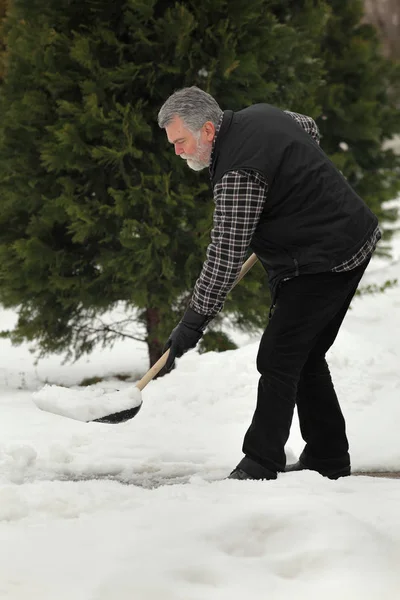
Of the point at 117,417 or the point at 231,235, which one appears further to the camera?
the point at 117,417

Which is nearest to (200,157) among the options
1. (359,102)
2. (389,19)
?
(359,102)

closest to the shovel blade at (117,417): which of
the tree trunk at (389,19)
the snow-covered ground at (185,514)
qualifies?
the snow-covered ground at (185,514)

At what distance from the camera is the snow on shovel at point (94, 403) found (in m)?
3.61

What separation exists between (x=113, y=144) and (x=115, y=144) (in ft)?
0.13

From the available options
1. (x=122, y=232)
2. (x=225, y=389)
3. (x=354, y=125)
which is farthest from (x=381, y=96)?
(x=225, y=389)

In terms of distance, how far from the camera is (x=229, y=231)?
10.8ft

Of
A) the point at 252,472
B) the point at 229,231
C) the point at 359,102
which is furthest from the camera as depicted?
the point at 359,102

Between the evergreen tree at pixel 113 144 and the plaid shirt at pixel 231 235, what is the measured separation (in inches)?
113

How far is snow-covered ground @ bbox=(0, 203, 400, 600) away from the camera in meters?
2.17

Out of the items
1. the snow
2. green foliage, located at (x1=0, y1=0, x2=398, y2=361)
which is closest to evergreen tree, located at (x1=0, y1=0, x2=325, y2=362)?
green foliage, located at (x1=0, y1=0, x2=398, y2=361)

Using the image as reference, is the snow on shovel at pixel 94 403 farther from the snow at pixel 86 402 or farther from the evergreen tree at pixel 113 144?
the evergreen tree at pixel 113 144

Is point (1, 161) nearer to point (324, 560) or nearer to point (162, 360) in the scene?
point (162, 360)

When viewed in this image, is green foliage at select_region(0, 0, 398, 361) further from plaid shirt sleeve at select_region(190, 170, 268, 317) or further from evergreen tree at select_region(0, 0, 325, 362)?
plaid shirt sleeve at select_region(190, 170, 268, 317)

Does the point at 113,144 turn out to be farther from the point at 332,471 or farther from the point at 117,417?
the point at 332,471
